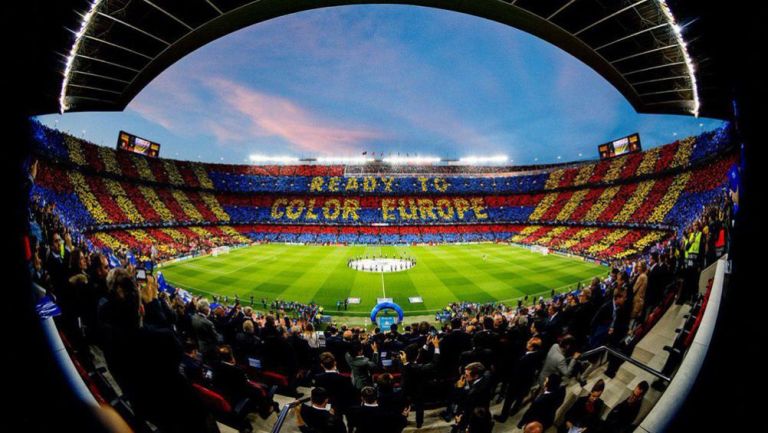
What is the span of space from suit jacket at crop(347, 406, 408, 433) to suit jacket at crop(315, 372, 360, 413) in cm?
102

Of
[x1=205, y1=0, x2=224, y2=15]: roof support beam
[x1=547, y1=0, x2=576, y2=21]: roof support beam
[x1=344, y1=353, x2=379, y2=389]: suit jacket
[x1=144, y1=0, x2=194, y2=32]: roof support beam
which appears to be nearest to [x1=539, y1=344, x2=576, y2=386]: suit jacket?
[x1=344, y1=353, x2=379, y2=389]: suit jacket

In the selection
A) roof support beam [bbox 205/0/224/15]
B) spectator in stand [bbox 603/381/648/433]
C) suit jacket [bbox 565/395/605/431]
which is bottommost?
suit jacket [bbox 565/395/605/431]

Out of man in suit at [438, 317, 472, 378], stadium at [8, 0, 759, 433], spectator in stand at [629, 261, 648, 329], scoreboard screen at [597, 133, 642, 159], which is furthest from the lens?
scoreboard screen at [597, 133, 642, 159]

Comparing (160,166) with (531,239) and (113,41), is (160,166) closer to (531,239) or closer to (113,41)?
(113,41)

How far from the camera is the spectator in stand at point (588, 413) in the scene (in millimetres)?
3193

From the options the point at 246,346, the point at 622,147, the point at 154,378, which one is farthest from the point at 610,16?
the point at 622,147

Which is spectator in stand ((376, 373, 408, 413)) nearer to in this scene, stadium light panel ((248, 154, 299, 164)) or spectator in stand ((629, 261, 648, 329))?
spectator in stand ((629, 261, 648, 329))

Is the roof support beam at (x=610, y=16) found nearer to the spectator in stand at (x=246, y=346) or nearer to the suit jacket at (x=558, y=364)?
the suit jacket at (x=558, y=364)

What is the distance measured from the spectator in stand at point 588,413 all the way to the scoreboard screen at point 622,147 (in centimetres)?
7022

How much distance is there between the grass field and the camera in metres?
21.6

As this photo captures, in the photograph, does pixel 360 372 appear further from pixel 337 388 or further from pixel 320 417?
pixel 320 417

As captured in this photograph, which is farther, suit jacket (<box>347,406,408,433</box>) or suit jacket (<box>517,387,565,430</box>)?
suit jacket (<box>517,387,565,430</box>)

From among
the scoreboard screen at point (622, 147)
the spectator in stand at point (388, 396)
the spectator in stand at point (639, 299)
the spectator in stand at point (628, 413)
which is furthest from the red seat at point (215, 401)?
the scoreboard screen at point (622, 147)

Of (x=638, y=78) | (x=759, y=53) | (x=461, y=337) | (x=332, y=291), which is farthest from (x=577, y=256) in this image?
(x=759, y=53)
